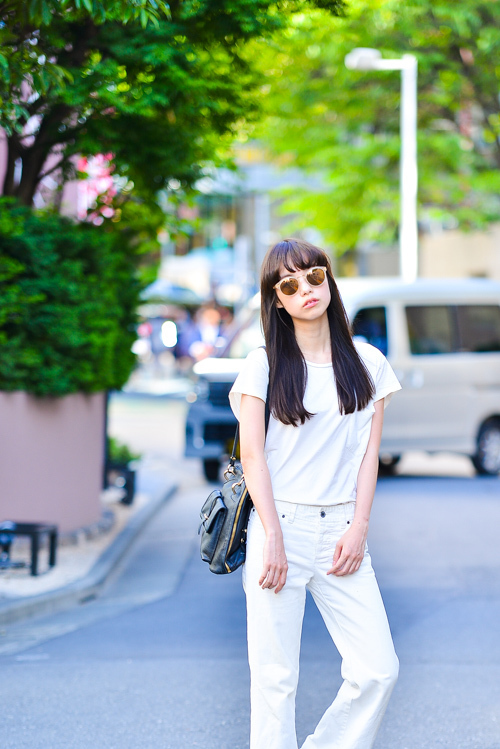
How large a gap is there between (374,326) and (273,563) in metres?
9.01

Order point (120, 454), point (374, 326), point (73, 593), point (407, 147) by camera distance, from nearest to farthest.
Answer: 1. point (73, 593)
2. point (120, 454)
3. point (374, 326)
4. point (407, 147)

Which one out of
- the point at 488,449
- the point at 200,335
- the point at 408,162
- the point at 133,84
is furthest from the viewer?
the point at 200,335

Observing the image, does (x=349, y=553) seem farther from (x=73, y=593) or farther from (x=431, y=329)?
(x=431, y=329)

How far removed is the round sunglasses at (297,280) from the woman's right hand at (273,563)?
0.71 m

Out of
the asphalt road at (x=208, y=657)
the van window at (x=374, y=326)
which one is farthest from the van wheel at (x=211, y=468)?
the asphalt road at (x=208, y=657)

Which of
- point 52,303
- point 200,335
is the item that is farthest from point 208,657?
point 200,335

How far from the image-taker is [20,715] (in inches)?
177

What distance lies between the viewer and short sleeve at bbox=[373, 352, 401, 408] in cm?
314

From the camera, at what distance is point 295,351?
3078mm

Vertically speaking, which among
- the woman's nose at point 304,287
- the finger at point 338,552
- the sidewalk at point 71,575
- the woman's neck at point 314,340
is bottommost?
the sidewalk at point 71,575

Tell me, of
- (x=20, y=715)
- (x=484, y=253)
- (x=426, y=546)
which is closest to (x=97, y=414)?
(x=426, y=546)

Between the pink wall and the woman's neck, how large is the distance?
505 centimetres

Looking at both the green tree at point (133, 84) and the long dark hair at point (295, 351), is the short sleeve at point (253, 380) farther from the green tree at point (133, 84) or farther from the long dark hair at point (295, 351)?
the green tree at point (133, 84)

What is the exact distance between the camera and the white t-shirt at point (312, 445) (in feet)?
9.82
